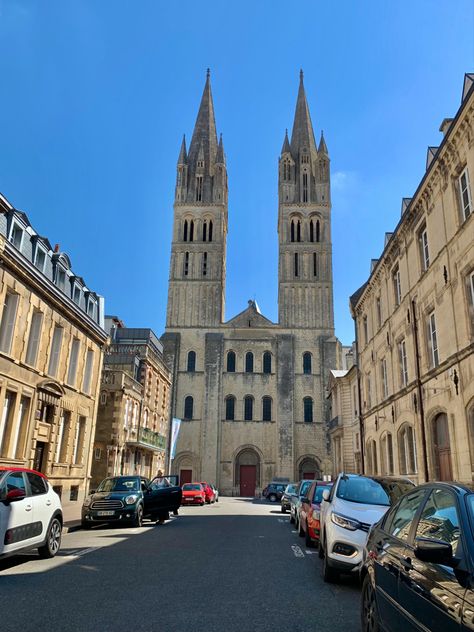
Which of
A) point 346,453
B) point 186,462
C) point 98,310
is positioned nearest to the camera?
point 98,310

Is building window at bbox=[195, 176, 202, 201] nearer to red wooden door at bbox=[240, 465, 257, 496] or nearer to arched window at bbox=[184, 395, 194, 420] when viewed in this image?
arched window at bbox=[184, 395, 194, 420]

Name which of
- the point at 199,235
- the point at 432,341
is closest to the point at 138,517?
the point at 432,341

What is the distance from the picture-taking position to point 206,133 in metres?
65.4

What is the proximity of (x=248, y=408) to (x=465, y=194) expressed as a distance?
40.5 meters

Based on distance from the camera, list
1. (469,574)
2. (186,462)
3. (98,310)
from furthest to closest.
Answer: (186,462)
(98,310)
(469,574)

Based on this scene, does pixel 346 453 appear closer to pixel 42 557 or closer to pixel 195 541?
pixel 195 541

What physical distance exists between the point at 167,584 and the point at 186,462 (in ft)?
147

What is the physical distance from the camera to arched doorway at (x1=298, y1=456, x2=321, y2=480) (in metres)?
50.3

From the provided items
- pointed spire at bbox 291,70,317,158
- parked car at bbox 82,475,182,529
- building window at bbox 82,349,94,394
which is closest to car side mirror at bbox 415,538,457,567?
parked car at bbox 82,475,182,529

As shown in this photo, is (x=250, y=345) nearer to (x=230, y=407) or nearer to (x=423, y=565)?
(x=230, y=407)

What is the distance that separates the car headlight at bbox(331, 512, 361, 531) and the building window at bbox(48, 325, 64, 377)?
14782 mm

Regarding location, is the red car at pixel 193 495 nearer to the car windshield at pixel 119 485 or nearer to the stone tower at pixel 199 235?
the car windshield at pixel 119 485

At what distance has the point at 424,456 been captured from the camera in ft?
54.0

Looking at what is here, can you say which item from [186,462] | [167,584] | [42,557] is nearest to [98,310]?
[42,557]
